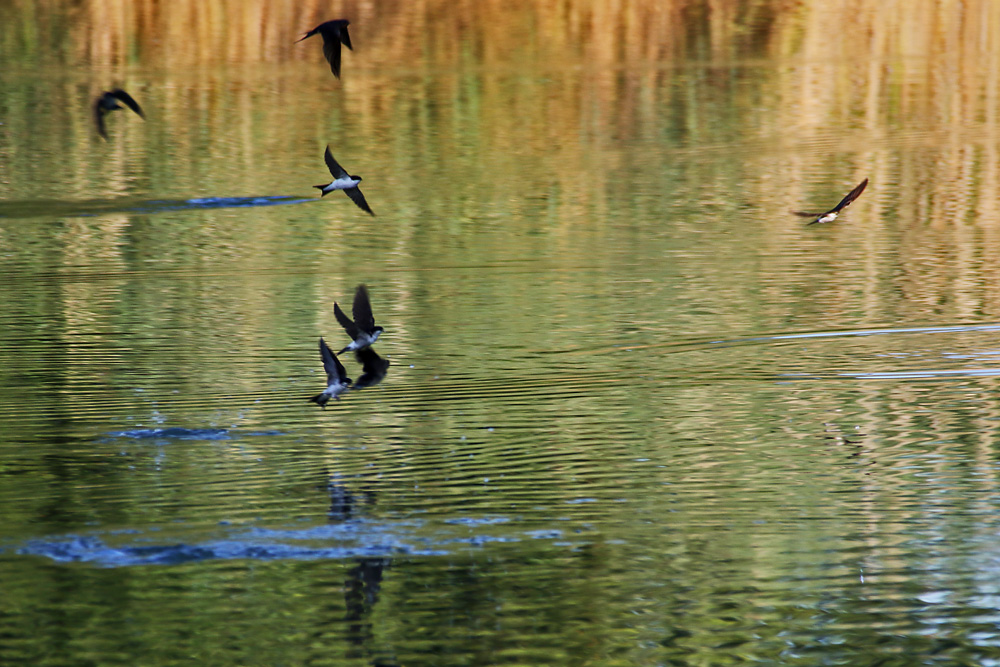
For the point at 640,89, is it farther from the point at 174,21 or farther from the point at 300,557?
the point at 300,557

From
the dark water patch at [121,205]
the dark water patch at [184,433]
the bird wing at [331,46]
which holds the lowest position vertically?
the dark water patch at [184,433]

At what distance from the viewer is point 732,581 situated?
19.1 feet

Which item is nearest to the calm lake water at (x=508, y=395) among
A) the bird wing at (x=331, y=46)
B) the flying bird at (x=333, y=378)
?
the flying bird at (x=333, y=378)

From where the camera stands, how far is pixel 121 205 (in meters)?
15.6

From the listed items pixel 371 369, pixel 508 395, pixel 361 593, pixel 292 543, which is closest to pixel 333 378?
pixel 371 369

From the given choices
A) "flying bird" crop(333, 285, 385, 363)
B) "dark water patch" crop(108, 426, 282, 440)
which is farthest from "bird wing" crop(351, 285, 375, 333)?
"dark water patch" crop(108, 426, 282, 440)

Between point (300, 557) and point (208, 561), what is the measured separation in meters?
0.33

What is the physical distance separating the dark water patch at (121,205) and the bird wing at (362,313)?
24.9 ft

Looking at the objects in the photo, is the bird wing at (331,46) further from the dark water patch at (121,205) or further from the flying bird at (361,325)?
the dark water patch at (121,205)

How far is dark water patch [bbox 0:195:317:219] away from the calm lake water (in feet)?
0.19

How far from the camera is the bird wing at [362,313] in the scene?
26.1ft

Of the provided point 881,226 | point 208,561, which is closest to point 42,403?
point 208,561

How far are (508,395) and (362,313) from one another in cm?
108

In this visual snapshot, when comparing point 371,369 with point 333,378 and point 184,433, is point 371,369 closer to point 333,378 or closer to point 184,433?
point 333,378
